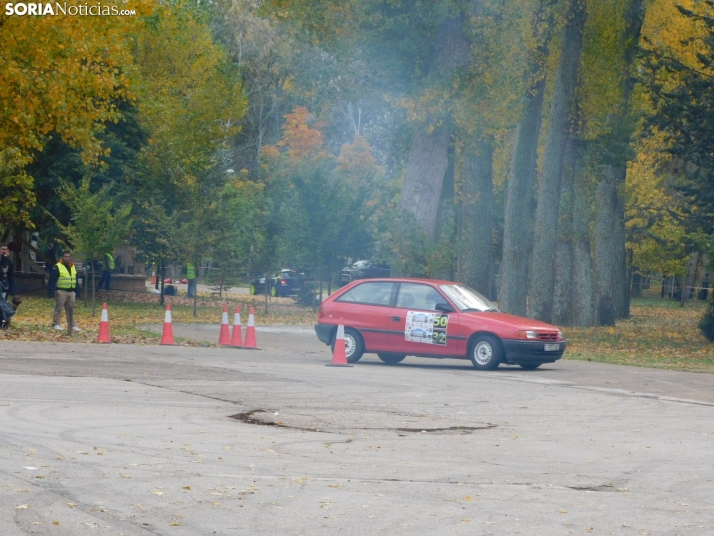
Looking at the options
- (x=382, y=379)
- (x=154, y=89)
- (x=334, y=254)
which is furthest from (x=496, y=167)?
(x=382, y=379)

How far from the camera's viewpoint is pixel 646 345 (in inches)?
1197

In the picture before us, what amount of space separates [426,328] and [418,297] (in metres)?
0.76

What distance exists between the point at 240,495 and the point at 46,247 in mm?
37722

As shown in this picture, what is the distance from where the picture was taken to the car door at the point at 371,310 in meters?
21.2

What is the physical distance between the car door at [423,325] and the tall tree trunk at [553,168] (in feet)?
45.1

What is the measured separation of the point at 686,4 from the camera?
137 ft

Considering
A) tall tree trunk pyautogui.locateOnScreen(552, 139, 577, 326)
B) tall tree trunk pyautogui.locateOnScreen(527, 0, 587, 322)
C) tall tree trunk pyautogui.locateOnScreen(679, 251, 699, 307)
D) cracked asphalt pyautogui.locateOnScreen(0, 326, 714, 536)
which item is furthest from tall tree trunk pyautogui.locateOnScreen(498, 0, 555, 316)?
tall tree trunk pyautogui.locateOnScreen(679, 251, 699, 307)

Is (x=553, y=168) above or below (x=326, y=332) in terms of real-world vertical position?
above

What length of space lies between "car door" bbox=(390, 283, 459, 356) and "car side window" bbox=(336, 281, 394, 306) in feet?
1.08

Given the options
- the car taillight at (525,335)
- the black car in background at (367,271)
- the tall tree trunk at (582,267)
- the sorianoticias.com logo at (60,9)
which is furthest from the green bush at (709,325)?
the black car in background at (367,271)

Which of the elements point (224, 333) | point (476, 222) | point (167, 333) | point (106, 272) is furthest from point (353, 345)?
point (106, 272)

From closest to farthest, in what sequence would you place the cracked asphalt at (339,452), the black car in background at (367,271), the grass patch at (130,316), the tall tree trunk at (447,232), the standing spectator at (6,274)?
the cracked asphalt at (339,452), the grass patch at (130,316), the standing spectator at (6,274), the tall tree trunk at (447,232), the black car in background at (367,271)

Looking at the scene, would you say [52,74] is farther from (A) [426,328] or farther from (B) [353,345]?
(A) [426,328]

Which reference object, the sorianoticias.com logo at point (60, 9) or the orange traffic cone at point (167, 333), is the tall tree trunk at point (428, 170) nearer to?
the sorianoticias.com logo at point (60, 9)
